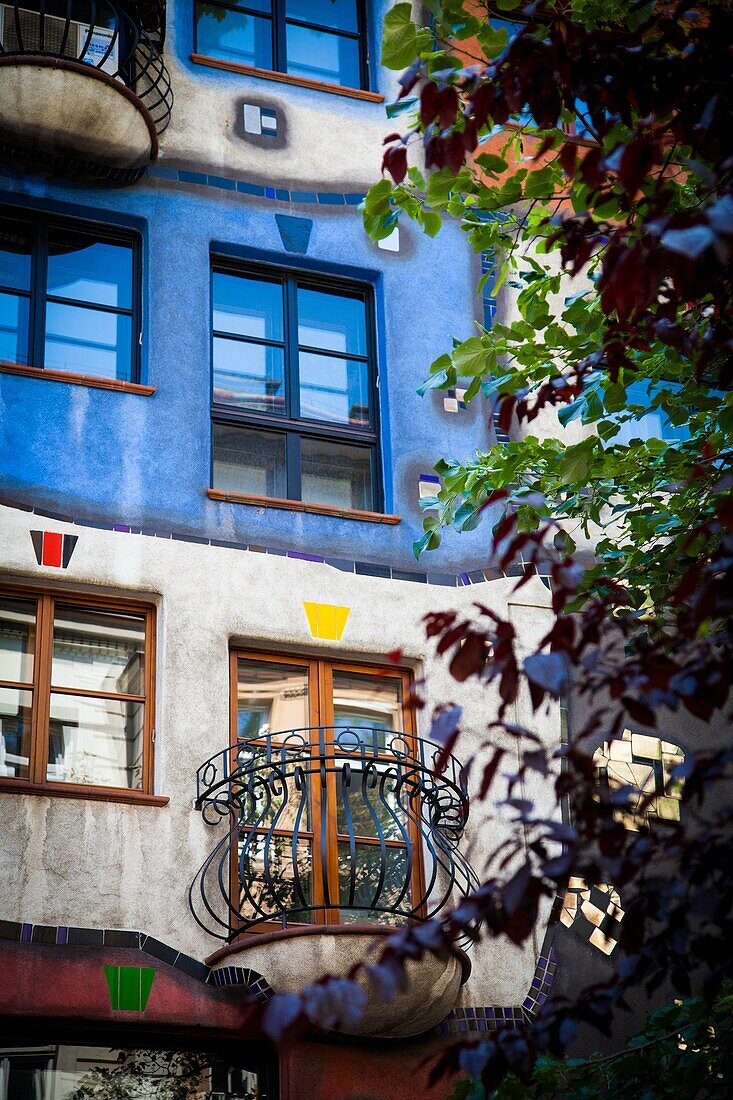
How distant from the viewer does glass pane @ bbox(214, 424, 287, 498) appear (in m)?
9.72

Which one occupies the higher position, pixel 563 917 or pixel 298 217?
pixel 298 217

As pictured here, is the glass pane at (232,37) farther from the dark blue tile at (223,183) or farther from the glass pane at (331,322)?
the glass pane at (331,322)

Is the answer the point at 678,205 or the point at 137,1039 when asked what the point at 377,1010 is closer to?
the point at 137,1039

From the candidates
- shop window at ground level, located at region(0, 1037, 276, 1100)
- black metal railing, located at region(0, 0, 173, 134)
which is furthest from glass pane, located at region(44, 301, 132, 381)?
shop window at ground level, located at region(0, 1037, 276, 1100)

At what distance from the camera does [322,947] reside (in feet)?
25.7

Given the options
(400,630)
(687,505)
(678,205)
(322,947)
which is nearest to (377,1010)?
(322,947)

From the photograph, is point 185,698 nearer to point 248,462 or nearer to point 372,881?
point 372,881

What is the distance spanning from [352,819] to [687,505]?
269 centimetres

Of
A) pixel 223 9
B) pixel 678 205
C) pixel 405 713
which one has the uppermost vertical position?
pixel 223 9

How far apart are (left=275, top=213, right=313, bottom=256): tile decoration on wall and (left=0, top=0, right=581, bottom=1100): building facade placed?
22mm

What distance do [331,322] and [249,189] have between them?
1060 millimetres

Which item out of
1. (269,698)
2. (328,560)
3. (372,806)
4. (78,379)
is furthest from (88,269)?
(372,806)

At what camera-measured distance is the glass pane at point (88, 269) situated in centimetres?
993

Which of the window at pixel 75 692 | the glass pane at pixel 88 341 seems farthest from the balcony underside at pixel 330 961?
the glass pane at pixel 88 341
